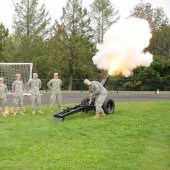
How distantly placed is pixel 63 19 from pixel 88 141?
3702 cm

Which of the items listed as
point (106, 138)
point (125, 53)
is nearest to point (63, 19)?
point (125, 53)

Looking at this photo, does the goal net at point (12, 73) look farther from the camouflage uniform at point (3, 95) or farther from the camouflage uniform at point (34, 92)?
the camouflage uniform at point (3, 95)

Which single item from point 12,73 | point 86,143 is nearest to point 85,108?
point 86,143

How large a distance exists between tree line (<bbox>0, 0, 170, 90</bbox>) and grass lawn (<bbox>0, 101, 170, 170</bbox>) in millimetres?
23037

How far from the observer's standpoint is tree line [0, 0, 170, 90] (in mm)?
41469

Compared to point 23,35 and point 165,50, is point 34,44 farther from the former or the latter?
point 165,50

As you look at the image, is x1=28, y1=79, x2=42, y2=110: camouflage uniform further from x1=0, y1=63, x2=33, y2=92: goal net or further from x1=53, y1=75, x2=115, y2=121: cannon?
x1=0, y1=63, x2=33, y2=92: goal net

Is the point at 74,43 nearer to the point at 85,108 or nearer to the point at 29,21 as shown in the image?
the point at 29,21

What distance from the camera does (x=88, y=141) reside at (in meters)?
12.3

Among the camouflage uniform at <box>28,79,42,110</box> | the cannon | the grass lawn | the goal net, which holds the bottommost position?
the grass lawn

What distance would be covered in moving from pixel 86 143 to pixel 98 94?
232 inches

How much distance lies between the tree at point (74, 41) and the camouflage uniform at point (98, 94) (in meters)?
25.0

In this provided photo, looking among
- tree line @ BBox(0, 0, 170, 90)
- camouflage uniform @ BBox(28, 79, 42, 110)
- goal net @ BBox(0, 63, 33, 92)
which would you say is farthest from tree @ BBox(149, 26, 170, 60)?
camouflage uniform @ BBox(28, 79, 42, 110)

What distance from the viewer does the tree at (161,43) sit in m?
49.5
